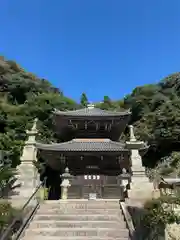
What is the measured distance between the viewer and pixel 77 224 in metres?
8.41

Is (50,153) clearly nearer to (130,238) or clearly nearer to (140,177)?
(140,177)

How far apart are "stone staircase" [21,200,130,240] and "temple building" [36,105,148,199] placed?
4.51m

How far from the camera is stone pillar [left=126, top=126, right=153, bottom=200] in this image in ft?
37.0

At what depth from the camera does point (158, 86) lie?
171ft

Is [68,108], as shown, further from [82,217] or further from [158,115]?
[82,217]

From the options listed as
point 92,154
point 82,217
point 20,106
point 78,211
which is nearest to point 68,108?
point 20,106

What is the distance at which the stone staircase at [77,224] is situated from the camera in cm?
761

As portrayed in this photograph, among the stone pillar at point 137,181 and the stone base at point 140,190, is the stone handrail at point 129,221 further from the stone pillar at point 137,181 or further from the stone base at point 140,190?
the stone base at point 140,190

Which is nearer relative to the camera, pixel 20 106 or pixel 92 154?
pixel 92 154

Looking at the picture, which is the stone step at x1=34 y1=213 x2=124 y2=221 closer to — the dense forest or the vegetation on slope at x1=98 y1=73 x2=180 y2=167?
the dense forest

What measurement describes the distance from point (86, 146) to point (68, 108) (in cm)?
2522

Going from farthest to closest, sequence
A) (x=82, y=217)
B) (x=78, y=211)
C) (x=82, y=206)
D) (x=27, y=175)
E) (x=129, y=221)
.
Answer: (x=27, y=175), (x=82, y=206), (x=78, y=211), (x=82, y=217), (x=129, y=221)

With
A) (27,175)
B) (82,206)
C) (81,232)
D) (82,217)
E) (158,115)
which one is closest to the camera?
(81,232)

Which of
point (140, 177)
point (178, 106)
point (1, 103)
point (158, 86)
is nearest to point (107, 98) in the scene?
point (158, 86)
